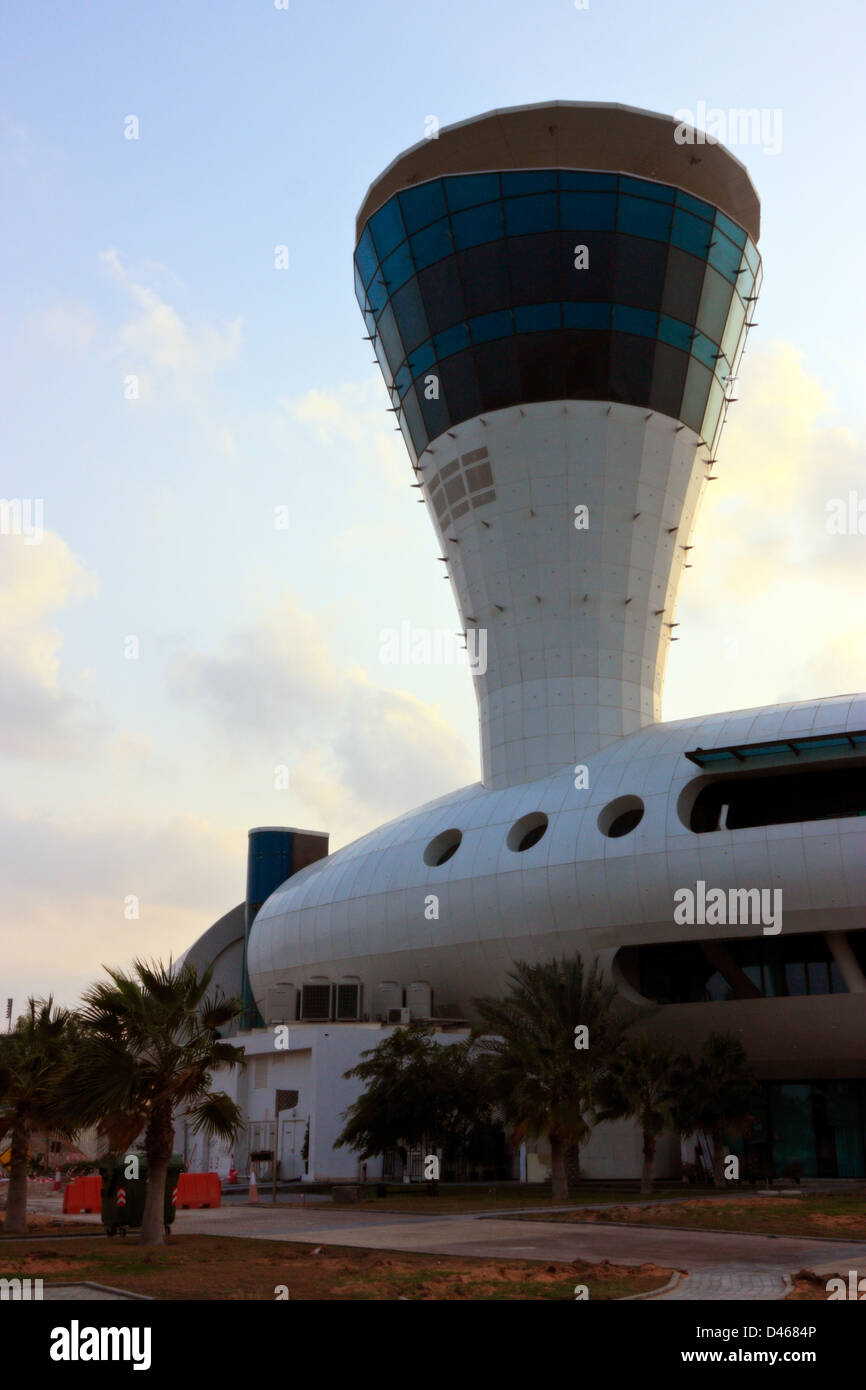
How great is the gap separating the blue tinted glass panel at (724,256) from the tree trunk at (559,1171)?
32382mm

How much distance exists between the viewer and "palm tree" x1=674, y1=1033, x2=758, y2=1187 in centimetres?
3484

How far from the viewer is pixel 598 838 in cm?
3962

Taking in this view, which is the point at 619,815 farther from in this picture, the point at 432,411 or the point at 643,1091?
the point at 432,411

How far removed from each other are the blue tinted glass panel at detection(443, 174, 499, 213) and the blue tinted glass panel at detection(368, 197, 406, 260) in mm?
2502

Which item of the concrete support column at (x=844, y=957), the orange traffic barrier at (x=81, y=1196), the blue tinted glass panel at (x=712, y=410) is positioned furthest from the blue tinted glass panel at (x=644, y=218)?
the orange traffic barrier at (x=81, y=1196)

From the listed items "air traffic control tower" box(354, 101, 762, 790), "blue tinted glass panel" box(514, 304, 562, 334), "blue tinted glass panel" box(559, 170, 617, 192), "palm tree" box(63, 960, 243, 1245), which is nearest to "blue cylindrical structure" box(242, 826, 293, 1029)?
"air traffic control tower" box(354, 101, 762, 790)

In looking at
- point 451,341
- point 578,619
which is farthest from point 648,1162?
point 451,341

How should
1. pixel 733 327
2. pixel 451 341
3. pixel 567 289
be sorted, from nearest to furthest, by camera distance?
pixel 567 289, pixel 451 341, pixel 733 327

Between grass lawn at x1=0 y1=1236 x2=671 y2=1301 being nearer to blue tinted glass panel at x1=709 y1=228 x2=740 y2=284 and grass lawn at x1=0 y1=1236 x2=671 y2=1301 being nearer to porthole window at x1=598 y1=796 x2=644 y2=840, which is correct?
porthole window at x1=598 y1=796 x2=644 y2=840

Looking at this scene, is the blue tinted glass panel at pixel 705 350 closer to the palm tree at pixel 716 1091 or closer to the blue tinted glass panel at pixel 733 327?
the blue tinted glass panel at pixel 733 327

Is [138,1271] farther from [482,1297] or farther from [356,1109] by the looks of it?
[356,1109]

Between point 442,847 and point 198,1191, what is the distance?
16.3 meters

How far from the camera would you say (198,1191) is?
33.4m
